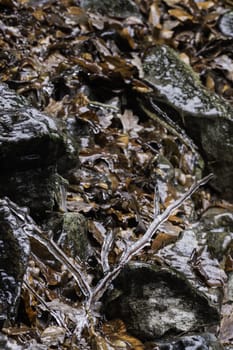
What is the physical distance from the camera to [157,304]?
3365mm

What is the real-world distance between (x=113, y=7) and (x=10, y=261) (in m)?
4.02

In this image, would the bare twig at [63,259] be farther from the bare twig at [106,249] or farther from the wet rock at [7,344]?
the wet rock at [7,344]

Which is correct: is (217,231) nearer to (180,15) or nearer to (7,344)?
(7,344)

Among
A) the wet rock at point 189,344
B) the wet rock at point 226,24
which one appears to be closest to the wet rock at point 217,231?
the wet rock at point 189,344

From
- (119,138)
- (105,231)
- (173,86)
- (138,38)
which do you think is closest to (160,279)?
(105,231)

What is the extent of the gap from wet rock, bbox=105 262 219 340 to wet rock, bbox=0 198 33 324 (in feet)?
2.10

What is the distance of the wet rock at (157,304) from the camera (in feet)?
10.8

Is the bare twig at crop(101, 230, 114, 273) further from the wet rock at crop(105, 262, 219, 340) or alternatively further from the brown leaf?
the brown leaf

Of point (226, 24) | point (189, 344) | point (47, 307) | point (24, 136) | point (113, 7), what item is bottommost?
point (189, 344)

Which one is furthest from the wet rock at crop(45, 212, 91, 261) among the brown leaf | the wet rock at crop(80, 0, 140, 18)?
the brown leaf

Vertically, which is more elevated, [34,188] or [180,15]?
[180,15]

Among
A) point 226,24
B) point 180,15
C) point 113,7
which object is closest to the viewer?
point 113,7

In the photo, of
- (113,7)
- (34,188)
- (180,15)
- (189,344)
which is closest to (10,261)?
(34,188)

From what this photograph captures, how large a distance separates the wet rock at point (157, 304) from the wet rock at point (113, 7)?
359cm
